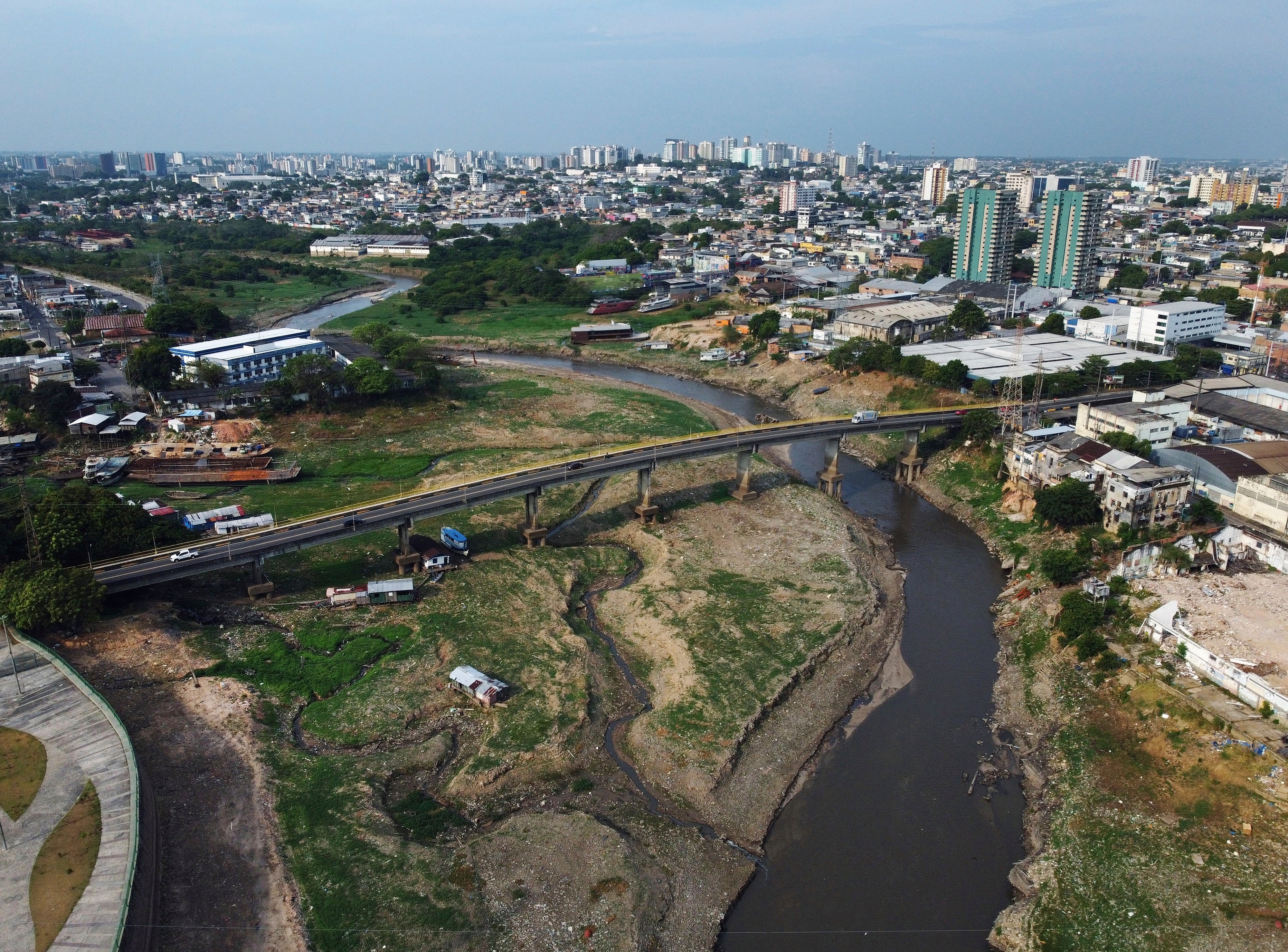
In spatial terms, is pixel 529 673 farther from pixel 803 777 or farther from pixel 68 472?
pixel 68 472

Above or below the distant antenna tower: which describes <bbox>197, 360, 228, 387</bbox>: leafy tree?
below

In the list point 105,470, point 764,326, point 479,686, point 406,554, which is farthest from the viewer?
point 764,326

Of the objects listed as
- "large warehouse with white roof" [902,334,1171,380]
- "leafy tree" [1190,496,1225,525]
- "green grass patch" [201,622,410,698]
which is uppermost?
"large warehouse with white roof" [902,334,1171,380]

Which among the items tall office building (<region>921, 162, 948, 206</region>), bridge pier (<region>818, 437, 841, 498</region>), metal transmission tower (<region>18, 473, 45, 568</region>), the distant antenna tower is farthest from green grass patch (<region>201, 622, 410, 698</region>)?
tall office building (<region>921, 162, 948, 206</region>)

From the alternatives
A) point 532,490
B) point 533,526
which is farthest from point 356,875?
point 532,490

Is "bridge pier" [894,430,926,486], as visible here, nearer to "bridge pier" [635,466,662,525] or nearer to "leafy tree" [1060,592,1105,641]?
"bridge pier" [635,466,662,525]

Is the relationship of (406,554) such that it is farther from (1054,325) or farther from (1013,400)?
(1054,325)
